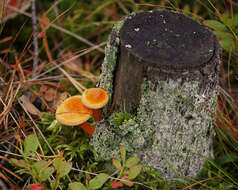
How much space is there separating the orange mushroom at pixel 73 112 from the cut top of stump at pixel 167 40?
25.8 inches

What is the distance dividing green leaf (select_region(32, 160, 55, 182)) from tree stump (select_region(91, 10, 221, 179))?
53cm

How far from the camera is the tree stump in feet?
6.85

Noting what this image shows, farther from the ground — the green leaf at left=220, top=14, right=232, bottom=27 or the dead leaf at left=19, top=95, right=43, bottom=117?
the green leaf at left=220, top=14, right=232, bottom=27

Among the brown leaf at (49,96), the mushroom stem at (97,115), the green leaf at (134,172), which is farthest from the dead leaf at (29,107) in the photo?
the green leaf at (134,172)

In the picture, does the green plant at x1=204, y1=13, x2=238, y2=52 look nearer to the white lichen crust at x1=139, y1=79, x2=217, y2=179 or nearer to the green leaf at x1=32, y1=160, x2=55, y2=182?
the white lichen crust at x1=139, y1=79, x2=217, y2=179

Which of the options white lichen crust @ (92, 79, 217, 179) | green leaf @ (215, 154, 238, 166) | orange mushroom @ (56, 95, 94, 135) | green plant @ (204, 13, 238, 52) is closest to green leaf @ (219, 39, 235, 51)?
green plant @ (204, 13, 238, 52)

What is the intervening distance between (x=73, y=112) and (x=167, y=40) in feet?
3.13

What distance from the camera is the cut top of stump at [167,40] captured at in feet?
6.78

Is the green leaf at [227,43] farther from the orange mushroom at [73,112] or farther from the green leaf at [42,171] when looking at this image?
the green leaf at [42,171]

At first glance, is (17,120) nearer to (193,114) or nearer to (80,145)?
(80,145)

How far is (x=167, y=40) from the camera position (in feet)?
7.29

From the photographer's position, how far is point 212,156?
9.20 feet

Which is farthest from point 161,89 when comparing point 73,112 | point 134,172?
point 73,112

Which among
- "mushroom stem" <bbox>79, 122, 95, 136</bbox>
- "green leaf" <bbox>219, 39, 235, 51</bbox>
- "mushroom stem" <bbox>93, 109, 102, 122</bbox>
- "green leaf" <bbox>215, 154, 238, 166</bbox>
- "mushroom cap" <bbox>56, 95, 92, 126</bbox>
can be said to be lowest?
"green leaf" <bbox>215, 154, 238, 166</bbox>
